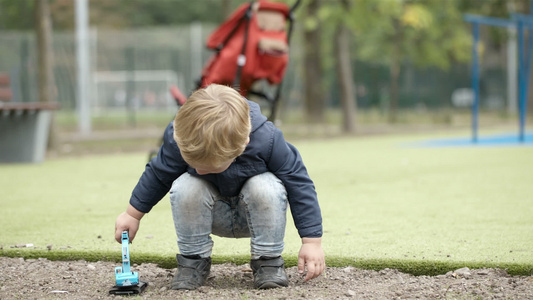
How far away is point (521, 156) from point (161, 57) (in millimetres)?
11780

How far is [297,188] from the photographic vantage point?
8.19 ft

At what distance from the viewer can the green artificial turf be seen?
9.98 ft

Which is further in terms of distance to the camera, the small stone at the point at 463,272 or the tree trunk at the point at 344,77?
the tree trunk at the point at 344,77

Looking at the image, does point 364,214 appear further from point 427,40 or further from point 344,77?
point 427,40

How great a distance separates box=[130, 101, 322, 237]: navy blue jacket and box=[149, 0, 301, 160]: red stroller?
4363 millimetres

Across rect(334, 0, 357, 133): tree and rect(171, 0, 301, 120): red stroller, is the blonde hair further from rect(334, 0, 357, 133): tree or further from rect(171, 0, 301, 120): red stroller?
rect(334, 0, 357, 133): tree

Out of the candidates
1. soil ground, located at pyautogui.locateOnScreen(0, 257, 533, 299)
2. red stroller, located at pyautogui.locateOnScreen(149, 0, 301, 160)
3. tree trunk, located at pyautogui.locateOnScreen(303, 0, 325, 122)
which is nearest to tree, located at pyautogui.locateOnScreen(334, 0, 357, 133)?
tree trunk, located at pyautogui.locateOnScreen(303, 0, 325, 122)

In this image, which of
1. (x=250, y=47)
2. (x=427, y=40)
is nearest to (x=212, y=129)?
(x=250, y=47)

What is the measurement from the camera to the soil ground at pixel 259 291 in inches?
97.1

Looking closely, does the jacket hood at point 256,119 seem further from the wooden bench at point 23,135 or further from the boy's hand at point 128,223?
the wooden bench at point 23,135

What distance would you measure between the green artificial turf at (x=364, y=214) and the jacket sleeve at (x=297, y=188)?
0.51m

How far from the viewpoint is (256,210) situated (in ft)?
8.29

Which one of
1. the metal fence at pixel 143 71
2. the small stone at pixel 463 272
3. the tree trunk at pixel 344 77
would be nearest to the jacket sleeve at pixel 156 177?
the small stone at pixel 463 272

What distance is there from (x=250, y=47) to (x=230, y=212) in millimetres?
4569
